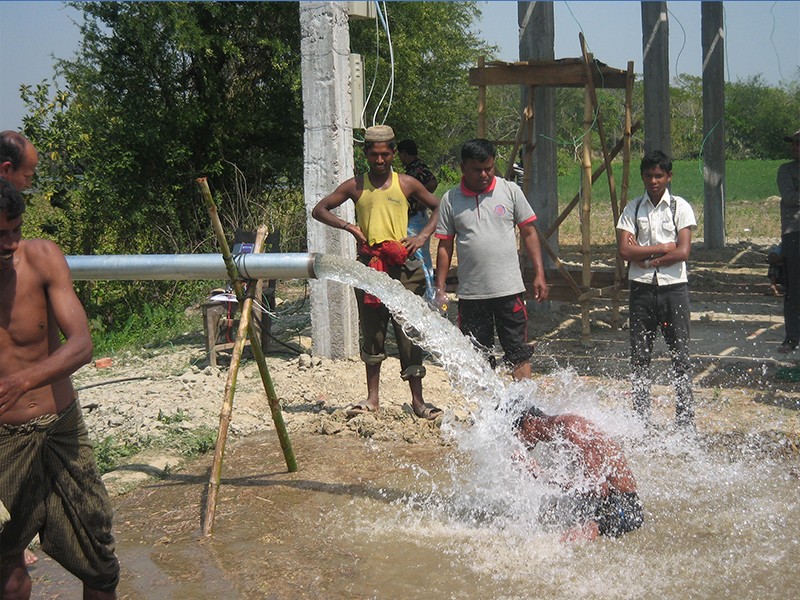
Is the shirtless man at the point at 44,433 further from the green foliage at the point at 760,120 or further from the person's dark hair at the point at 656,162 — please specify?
the green foliage at the point at 760,120

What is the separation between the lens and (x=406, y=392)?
7355 millimetres

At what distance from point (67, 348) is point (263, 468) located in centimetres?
285

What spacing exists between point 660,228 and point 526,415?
1.77m

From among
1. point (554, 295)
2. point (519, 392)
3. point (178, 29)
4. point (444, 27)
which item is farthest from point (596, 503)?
point (444, 27)

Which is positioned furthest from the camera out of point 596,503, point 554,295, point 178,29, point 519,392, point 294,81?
point 294,81

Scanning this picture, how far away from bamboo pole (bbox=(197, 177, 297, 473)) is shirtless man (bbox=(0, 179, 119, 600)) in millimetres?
1241

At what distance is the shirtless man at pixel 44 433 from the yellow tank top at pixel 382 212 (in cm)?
316

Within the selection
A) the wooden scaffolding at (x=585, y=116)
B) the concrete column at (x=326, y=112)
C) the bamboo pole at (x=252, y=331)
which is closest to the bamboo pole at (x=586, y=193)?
the wooden scaffolding at (x=585, y=116)

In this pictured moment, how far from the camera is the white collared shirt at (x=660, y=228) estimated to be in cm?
571

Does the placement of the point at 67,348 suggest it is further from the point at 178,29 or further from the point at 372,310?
the point at 178,29

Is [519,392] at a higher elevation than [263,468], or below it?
higher

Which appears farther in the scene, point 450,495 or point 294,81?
point 294,81

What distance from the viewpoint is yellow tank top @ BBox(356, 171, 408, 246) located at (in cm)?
640

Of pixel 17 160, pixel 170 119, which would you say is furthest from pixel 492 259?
pixel 170 119
